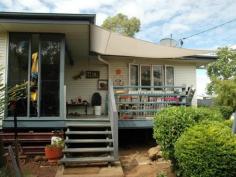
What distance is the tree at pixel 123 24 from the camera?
36031mm

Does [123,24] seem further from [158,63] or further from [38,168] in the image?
[38,168]

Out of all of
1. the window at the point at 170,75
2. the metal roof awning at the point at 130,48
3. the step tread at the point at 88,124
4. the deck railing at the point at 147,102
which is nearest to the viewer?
the step tread at the point at 88,124

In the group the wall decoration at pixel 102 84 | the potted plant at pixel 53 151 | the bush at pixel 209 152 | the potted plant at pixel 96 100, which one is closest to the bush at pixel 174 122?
the bush at pixel 209 152

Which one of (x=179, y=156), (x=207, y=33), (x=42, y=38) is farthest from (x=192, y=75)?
(x=207, y=33)

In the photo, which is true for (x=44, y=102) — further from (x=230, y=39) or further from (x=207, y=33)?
(x=230, y=39)

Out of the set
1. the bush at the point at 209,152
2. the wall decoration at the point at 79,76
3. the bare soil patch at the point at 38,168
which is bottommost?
the bare soil patch at the point at 38,168

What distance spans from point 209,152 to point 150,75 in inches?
394

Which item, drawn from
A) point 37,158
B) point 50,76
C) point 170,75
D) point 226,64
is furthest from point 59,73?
point 226,64

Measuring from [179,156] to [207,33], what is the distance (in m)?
31.1

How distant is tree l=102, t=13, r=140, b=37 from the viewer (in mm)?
36031

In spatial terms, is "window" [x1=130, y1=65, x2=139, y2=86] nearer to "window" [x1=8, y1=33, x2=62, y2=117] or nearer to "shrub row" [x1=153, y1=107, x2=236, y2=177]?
"window" [x1=8, y1=33, x2=62, y2=117]

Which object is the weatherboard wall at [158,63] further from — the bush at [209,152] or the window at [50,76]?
the bush at [209,152]

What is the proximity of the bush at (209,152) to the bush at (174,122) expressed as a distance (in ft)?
2.96

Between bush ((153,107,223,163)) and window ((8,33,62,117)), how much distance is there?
3644 mm
